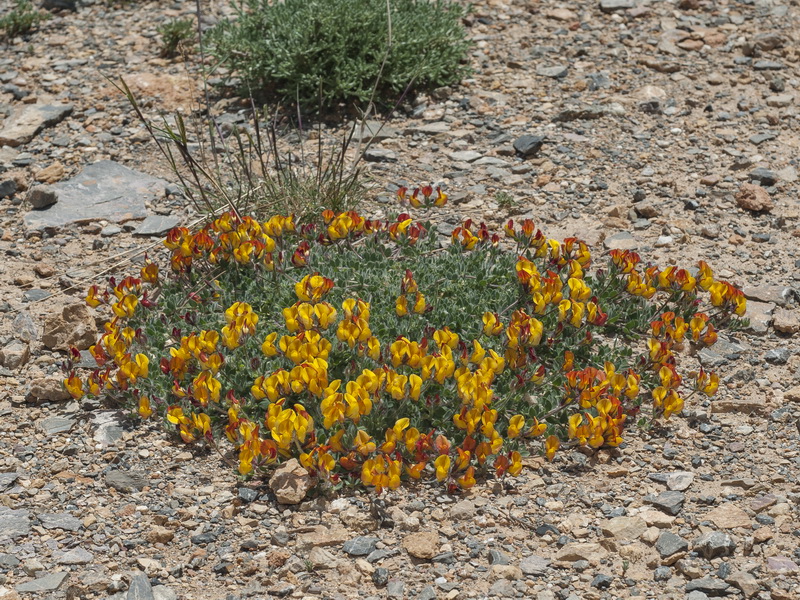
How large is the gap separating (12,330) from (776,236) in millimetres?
4340

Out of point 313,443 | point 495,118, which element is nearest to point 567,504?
point 313,443

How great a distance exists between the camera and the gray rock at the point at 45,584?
3.43 meters

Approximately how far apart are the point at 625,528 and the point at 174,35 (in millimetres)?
5693

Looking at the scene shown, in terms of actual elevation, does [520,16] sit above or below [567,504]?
above

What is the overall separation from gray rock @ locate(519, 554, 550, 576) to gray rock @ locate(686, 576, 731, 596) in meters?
0.51

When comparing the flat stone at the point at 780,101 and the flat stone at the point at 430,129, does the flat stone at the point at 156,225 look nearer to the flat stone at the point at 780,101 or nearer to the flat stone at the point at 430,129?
the flat stone at the point at 430,129

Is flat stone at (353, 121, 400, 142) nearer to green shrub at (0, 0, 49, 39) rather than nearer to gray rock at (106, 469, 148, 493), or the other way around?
gray rock at (106, 469, 148, 493)

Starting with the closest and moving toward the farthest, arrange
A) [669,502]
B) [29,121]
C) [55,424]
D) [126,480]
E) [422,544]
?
[422,544]
[669,502]
[126,480]
[55,424]
[29,121]

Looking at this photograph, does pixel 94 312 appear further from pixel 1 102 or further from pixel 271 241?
pixel 1 102

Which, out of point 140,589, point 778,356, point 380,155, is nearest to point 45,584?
point 140,589

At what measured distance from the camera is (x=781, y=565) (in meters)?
3.51

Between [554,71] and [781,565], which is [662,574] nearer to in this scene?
[781,565]

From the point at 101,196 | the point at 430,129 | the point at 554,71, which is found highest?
the point at 554,71

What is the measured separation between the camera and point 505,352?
4.41 meters
